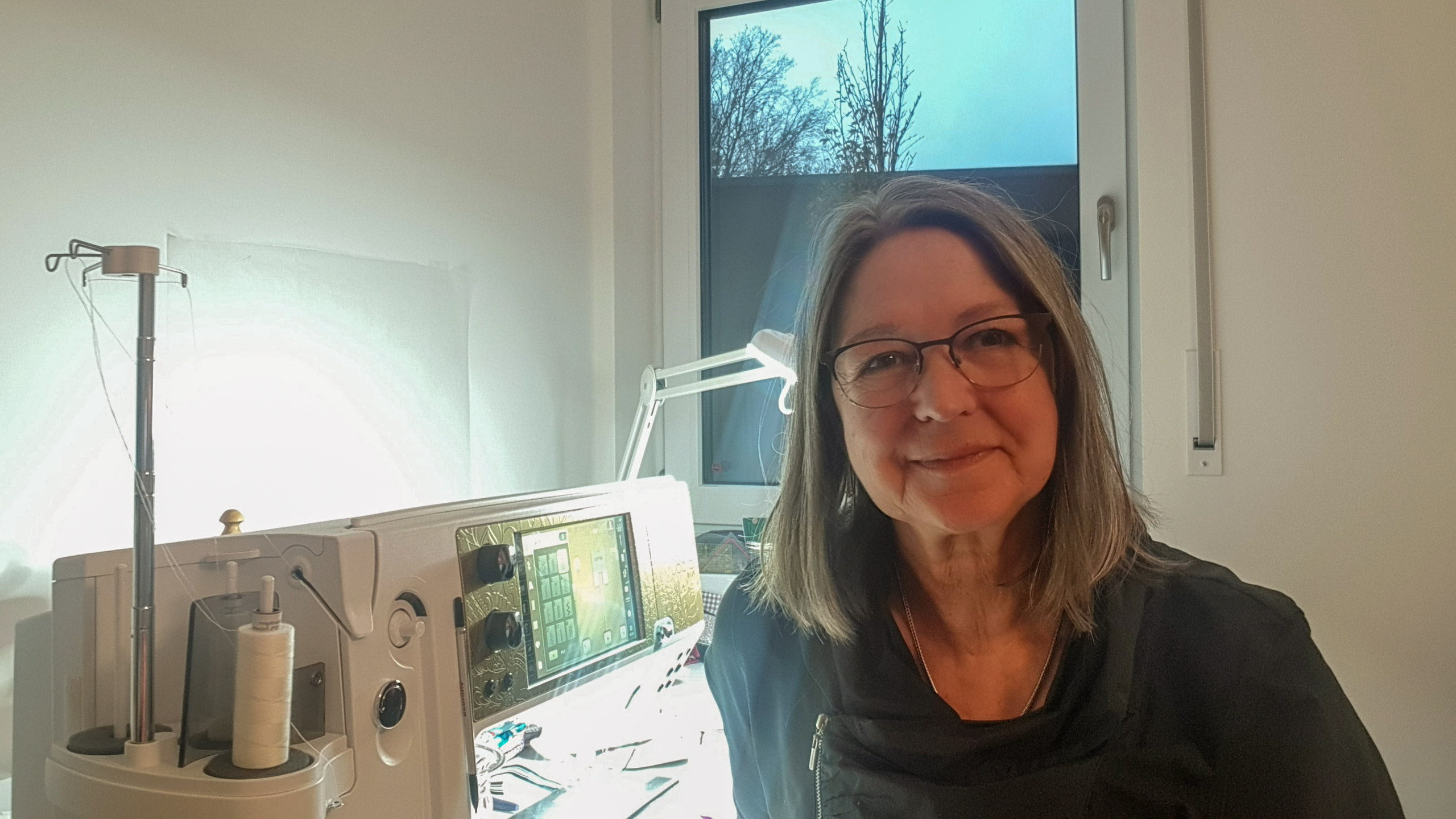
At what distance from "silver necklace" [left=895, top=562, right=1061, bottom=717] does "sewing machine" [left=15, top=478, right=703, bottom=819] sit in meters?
0.38

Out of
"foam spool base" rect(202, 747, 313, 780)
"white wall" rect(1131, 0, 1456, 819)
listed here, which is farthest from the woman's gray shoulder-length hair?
"white wall" rect(1131, 0, 1456, 819)

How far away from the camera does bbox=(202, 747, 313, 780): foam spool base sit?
678 millimetres

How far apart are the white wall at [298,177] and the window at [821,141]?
0.25 m

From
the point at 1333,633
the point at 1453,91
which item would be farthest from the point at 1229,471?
the point at 1453,91

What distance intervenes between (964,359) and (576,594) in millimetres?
485

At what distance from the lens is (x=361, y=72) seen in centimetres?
137

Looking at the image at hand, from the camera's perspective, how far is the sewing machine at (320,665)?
704 millimetres

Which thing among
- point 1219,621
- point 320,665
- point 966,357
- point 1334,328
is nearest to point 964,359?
point 966,357

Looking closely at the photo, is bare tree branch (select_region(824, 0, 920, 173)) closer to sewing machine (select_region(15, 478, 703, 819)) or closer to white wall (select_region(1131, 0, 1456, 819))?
white wall (select_region(1131, 0, 1456, 819))

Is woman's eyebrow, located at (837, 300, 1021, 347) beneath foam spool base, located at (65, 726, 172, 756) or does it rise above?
above

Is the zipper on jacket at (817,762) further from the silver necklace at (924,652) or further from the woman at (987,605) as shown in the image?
the silver necklace at (924,652)

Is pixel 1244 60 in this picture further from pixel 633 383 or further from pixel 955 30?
pixel 633 383

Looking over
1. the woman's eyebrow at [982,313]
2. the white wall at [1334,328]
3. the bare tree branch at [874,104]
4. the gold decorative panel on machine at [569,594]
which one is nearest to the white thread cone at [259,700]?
the gold decorative panel on machine at [569,594]

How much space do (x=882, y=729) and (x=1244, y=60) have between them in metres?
1.34
